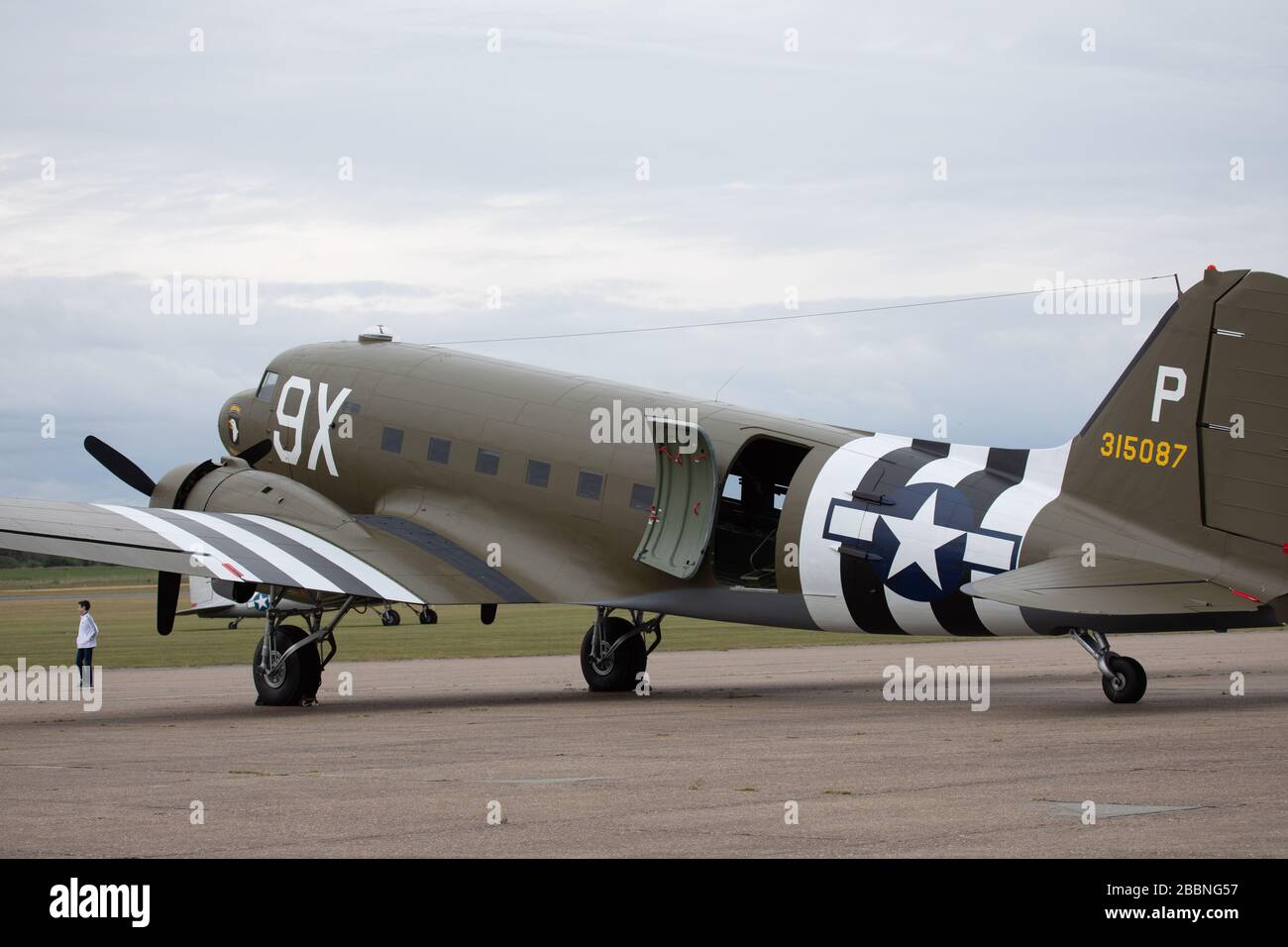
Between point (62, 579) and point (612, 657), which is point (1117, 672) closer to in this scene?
point (612, 657)

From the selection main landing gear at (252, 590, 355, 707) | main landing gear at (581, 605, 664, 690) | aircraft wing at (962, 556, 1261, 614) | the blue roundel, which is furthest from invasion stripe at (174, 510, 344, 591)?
aircraft wing at (962, 556, 1261, 614)

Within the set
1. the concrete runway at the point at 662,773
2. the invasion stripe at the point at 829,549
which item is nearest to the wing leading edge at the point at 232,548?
the concrete runway at the point at 662,773

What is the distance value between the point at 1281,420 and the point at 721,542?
10745 millimetres

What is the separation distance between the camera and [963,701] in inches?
921

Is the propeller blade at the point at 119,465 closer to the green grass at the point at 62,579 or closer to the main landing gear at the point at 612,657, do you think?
the main landing gear at the point at 612,657

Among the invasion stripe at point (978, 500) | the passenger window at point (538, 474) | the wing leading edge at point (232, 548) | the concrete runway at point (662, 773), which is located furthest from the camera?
the passenger window at point (538, 474)

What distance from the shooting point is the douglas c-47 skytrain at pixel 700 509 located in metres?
19.4

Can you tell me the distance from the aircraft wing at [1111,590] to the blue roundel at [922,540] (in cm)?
152

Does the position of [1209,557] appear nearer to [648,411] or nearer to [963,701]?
[963,701]

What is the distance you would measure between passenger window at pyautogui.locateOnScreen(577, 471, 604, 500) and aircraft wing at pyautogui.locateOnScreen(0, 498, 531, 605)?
83.0 inches

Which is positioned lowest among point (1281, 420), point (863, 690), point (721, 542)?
point (863, 690)

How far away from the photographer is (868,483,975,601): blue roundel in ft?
70.6
